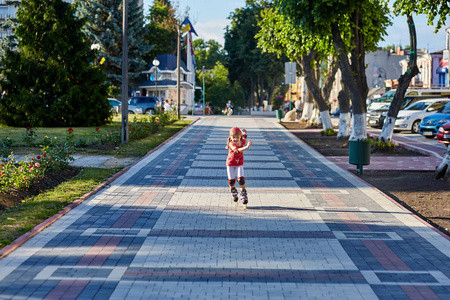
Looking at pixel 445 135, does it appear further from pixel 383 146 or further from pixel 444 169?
pixel 444 169

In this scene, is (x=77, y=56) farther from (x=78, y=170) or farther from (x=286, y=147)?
(x=78, y=170)

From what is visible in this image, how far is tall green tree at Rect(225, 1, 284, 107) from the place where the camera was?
69.5 meters

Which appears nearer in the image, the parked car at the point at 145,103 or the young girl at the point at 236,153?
the young girl at the point at 236,153

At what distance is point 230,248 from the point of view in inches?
312

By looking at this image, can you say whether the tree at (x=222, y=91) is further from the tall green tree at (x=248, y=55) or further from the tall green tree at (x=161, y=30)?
the tall green tree at (x=161, y=30)

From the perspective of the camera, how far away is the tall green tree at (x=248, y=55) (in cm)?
6950

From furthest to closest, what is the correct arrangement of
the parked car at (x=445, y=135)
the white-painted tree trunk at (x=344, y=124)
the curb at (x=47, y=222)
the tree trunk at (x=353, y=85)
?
the white-painted tree trunk at (x=344, y=124) → the tree trunk at (x=353, y=85) → the parked car at (x=445, y=135) → the curb at (x=47, y=222)

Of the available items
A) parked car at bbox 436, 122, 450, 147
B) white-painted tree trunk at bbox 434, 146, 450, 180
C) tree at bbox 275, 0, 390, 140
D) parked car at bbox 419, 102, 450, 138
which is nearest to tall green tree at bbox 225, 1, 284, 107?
parked car at bbox 419, 102, 450, 138

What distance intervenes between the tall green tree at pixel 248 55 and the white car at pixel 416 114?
33.8 m

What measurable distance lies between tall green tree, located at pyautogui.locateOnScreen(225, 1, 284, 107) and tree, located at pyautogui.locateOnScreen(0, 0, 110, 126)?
3718 cm

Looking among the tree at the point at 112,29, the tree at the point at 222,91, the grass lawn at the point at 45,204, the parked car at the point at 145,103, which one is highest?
the tree at the point at 112,29

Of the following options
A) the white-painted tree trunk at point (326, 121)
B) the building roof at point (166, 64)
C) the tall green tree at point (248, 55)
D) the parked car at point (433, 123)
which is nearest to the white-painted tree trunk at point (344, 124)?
the white-painted tree trunk at point (326, 121)

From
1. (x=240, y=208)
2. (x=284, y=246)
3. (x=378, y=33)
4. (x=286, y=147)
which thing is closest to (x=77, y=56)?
(x=286, y=147)

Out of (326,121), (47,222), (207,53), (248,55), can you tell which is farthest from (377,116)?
(207,53)
